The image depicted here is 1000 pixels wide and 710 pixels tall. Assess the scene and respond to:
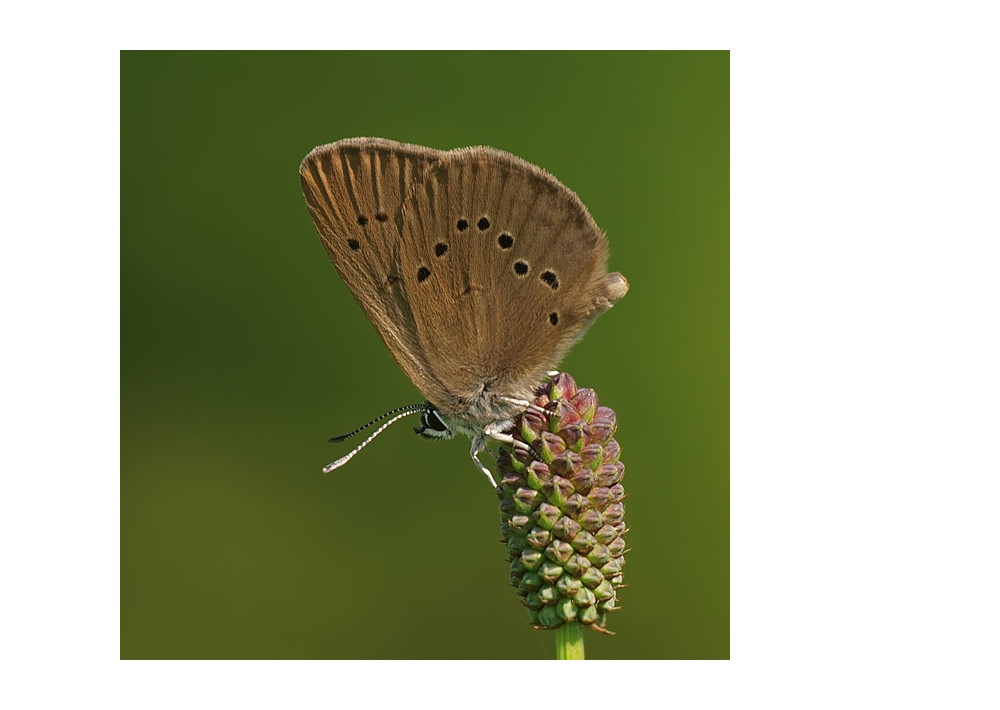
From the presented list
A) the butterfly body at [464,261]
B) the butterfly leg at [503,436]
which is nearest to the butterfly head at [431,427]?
the butterfly body at [464,261]

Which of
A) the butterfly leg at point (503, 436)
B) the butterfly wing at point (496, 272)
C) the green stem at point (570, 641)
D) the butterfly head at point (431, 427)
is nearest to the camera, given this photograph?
the green stem at point (570, 641)

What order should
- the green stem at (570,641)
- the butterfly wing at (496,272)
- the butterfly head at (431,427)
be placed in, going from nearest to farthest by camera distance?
1. the green stem at (570,641)
2. the butterfly wing at (496,272)
3. the butterfly head at (431,427)

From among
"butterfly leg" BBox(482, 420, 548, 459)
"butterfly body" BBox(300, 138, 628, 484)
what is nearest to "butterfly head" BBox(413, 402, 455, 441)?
"butterfly body" BBox(300, 138, 628, 484)

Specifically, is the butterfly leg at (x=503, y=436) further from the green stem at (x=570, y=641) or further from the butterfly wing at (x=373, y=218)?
the green stem at (x=570, y=641)

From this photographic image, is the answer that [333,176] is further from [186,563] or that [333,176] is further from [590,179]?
[186,563]

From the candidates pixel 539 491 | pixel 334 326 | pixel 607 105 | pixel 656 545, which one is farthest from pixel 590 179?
pixel 539 491

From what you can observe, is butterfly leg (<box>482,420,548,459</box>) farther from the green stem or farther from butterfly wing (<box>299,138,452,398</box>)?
the green stem

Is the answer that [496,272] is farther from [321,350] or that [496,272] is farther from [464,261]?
[321,350]

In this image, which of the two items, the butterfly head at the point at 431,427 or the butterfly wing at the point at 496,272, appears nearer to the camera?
the butterfly wing at the point at 496,272
